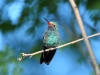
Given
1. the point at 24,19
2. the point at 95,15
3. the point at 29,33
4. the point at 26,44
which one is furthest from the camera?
the point at 26,44

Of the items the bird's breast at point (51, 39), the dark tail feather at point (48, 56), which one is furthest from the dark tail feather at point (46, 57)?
the bird's breast at point (51, 39)

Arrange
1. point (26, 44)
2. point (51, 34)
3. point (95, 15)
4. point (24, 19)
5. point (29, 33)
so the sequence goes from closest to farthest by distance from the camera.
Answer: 1. point (51, 34)
2. point (95, 15)
3. point (29, 33)
4. point (24, 19)
5. point (26, 44)

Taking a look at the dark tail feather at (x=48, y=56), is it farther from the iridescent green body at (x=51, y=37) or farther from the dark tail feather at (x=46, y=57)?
the iridescent green body at (x=51, y=37)

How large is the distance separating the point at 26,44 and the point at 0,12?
2.87ft

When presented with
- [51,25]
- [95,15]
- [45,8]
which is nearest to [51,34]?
[51,25]

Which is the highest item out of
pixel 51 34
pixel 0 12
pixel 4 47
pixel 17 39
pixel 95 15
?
pixel 51 34

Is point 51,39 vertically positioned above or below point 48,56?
below

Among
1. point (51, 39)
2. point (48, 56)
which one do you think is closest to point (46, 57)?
Answer: point (48, 56)

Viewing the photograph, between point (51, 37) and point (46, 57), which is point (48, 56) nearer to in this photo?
point (46, 57)

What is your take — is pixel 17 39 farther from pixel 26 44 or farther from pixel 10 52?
pixel 10 52

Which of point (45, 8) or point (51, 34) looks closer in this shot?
point (51, 34)

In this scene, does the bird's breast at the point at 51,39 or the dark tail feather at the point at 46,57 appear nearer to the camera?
the dark tail feather at the point at 46,57

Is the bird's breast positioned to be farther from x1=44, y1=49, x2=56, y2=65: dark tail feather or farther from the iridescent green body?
x1=44, y1=49, x2=56, y2=65: dark tail feather

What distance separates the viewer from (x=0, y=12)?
5785 mm
